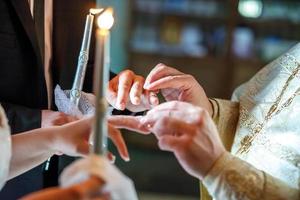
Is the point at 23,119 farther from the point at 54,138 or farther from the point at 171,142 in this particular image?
the point at 171,142

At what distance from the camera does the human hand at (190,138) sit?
2.14 feet

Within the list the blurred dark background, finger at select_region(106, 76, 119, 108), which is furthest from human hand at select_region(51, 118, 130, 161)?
the blurred dark background

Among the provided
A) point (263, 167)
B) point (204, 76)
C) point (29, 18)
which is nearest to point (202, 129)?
point (263, 167)

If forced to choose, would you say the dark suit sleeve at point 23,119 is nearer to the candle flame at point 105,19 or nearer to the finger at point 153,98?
the finger at point 153,98

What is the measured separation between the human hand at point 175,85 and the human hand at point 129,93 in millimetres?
18

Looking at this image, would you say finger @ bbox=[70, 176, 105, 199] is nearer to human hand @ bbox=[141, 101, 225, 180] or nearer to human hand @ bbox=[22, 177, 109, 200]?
human hand @ bbox=[22, 177, 109, 200]

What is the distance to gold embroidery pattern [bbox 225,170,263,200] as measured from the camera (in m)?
0.69

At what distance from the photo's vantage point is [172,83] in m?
0.93

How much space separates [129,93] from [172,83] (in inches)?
3.5

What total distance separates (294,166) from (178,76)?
0.29 m

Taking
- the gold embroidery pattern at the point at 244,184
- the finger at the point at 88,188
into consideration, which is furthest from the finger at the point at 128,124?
the finger at the point at 88,188

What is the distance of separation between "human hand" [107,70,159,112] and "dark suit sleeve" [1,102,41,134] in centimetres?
16

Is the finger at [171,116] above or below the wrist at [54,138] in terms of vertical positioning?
above

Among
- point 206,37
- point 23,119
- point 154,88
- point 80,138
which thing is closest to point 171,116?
point 80,138
